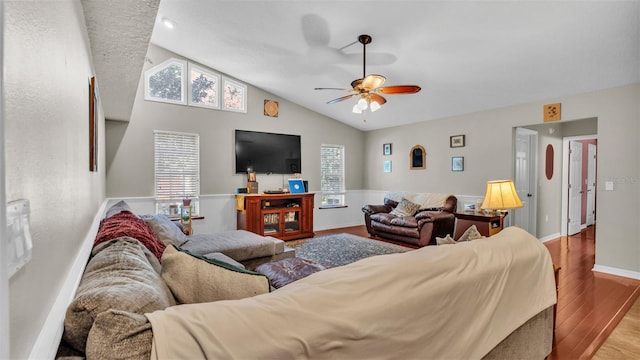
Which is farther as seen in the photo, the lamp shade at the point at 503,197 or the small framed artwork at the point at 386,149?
the small framed artwork at the point at 386,149

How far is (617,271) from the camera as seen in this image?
382 centimetres

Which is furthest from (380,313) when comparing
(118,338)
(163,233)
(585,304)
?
(585,304)

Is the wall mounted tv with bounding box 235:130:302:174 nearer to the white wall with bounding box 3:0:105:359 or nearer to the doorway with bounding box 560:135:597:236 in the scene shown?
the white wall with bounding box 3:0:105:359

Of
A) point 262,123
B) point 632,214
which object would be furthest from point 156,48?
point 632,214

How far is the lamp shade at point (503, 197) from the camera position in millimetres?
2871

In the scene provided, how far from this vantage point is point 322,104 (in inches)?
242

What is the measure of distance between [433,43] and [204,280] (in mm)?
3570

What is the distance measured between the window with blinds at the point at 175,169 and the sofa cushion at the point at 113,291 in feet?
12.7

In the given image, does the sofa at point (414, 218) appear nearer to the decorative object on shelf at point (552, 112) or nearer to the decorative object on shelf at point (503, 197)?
the decorative object on shelf at point (552, 112)

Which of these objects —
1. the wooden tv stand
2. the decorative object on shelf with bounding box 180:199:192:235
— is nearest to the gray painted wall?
the wooden tv stand

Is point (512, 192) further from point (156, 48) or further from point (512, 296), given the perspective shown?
point (156, 48)

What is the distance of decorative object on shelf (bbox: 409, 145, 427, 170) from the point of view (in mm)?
6220

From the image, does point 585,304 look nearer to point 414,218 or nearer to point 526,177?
point 414,218

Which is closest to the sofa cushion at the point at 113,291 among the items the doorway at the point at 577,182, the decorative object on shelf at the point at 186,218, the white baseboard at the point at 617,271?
the decorative object on shelf at the point at 186,218
